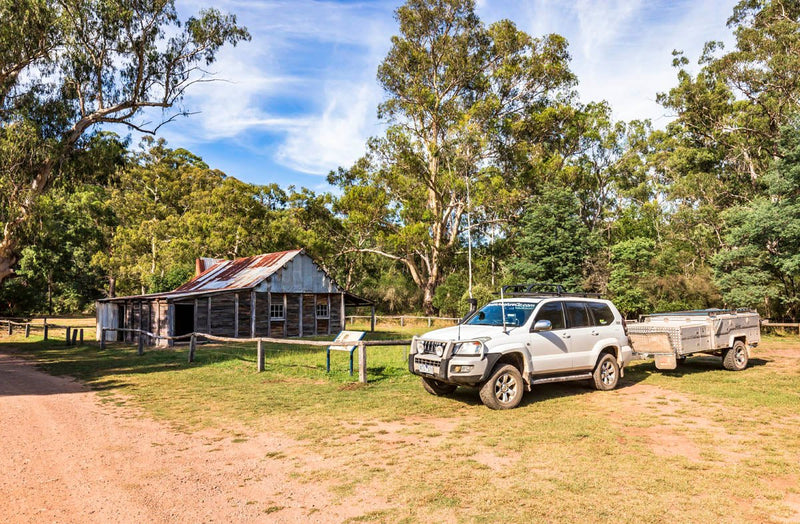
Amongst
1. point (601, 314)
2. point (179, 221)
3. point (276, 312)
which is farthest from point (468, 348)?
point (179, 221)

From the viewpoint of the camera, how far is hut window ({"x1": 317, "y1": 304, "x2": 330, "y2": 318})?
3036 cm

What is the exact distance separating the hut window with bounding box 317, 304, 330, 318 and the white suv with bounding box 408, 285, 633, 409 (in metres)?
20.6

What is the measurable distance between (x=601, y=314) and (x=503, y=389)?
336 cm

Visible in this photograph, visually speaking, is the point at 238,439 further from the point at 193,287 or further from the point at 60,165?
the point at 193,287

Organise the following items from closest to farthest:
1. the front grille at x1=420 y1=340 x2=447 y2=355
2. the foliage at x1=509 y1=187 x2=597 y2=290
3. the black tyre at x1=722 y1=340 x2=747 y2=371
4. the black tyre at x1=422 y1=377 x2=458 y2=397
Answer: the front grille at x1=420 y1=340 x2=447 y2=355 → the black tyre at x1=422 y1=377 x2=458 y2=397 → the black tyre at x1=722 y1=340 x2=747 y2=371 → the foliage at x1=509 y1=187 x2=597 y2=290

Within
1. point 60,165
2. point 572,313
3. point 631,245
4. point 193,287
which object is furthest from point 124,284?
point 572,313

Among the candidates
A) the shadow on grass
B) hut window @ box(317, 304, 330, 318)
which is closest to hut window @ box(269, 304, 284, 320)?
hut window @ box(317, 304, 330, 318)

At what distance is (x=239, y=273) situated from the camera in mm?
30031

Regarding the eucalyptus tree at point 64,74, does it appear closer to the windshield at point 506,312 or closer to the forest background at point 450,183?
the forest background at point 450,183

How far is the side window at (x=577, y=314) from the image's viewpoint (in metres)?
10.2

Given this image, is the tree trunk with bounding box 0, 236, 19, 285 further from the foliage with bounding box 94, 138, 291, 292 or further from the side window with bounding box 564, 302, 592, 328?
the side window with bounding box 564, 302, 592, 328

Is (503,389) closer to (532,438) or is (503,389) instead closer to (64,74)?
(532,438)

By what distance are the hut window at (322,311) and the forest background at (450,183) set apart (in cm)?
1012

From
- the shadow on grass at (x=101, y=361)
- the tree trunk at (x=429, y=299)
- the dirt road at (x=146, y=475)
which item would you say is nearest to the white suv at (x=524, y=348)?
the dirt road at (x=146, y=475)
